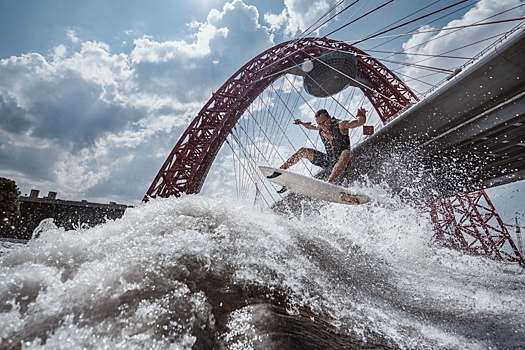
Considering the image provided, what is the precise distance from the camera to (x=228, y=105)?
14734 millimetres

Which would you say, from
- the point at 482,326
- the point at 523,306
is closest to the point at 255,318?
the point at 482,326

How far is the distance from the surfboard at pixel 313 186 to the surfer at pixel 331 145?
121mm

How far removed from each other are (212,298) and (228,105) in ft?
46.9

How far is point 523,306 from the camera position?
6.12 feet

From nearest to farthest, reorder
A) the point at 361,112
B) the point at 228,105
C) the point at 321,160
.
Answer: the point at 361,112
the point at 321,160
the point at 228,105

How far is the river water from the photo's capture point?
101 cm

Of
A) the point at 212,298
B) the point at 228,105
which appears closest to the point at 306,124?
the point at 212,298

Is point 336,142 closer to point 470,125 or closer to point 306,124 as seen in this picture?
point 306,124

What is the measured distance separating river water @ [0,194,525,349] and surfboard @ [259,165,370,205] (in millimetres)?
2437

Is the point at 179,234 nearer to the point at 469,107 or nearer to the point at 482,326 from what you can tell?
the point at 482,326

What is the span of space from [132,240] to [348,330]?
140 cm

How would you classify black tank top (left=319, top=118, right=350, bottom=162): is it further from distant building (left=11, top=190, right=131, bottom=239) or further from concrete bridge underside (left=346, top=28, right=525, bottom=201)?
distant building (left=11, top=190, right=131, bottom=239)

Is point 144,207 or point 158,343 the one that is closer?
point 158,343

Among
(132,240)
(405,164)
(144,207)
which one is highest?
(405,164)
